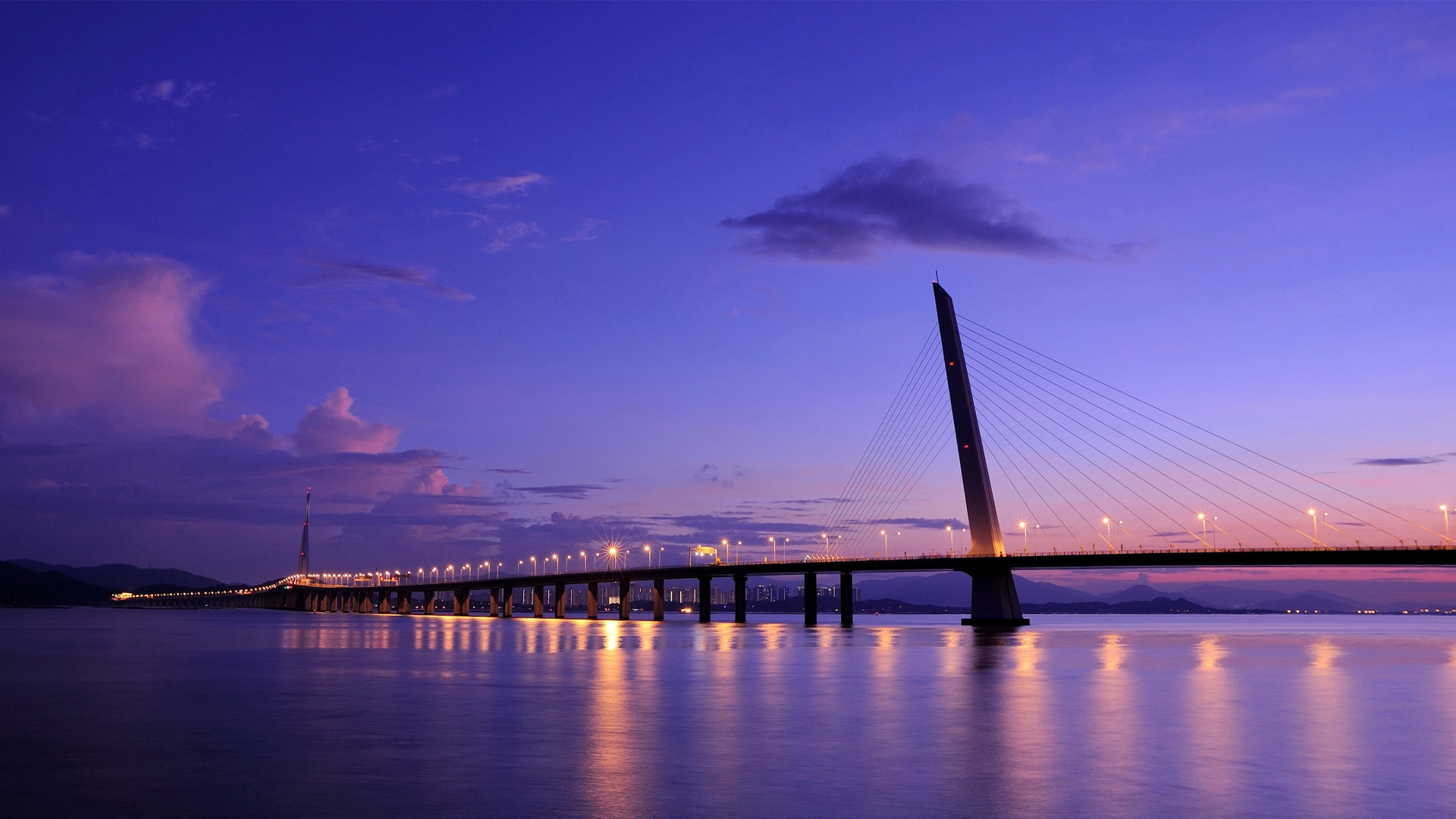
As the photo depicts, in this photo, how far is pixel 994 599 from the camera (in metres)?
107

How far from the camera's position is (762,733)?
86.0ft

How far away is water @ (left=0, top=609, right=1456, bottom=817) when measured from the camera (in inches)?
678

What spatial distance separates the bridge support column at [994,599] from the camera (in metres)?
105

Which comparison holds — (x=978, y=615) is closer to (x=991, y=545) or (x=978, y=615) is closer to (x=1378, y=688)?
(x=991, y=545)

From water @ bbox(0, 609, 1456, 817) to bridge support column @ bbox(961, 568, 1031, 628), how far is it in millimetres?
51664

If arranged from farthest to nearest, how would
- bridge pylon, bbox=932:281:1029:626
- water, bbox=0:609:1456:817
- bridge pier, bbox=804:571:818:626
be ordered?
bridge pier, bbox=804:571:818:626 → bridge pylon, bbox=932:281:1029:626 → water, bbox=0:609:1456:817

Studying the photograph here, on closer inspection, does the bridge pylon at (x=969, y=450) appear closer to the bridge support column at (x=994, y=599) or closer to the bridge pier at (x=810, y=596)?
the bridge support column at (x=994, y=599)

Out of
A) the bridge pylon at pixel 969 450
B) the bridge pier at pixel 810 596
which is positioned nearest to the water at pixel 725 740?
the bridge pylon at pixel 969 450

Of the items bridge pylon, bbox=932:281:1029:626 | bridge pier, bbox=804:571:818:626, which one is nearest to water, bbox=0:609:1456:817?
bridge pylon, bbox=932:281:1029:626

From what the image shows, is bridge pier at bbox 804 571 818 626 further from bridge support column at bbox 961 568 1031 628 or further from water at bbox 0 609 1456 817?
water at bbox 0 609 1456 817

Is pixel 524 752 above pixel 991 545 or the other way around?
the other way around

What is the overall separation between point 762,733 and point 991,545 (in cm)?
7430

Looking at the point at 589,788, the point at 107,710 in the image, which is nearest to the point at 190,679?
the point at 107,710

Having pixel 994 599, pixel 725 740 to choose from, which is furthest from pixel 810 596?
pixel 725 740
